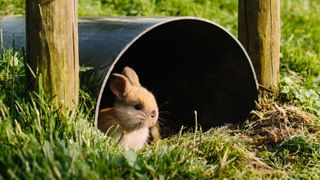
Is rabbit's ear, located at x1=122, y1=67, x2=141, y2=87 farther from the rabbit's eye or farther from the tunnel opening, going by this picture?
the tunnel opening

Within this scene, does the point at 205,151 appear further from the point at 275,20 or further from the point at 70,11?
the point at 275,20

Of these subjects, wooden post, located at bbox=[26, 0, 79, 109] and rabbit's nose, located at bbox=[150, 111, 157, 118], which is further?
rabbit's nose, located at bbox=[150, 111, 157, 118]

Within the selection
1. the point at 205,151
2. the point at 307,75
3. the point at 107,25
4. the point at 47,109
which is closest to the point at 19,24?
the point at 107,25

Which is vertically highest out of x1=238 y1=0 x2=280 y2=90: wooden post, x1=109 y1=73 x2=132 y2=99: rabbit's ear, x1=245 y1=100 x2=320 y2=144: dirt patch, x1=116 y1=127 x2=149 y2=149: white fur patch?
x1=238 y1=0 x2=280 y2=90: wooden post

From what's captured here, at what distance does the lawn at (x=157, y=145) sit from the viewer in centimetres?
419

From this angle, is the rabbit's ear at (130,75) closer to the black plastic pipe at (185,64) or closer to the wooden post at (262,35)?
the black plastic pipe at (185,64)

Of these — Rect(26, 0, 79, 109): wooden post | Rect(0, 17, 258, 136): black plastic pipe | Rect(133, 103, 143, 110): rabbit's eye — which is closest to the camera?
Rect(26, 0, 79, 109): wooden post

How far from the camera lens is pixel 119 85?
5.89 meters

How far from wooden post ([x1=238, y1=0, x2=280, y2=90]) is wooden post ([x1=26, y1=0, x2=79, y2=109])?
187 centimetres

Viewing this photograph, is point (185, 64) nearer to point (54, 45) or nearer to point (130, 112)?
point (130, 112)

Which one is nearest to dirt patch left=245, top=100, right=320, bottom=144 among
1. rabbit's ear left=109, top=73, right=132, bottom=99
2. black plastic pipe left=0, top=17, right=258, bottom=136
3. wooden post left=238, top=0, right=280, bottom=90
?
black plastic pipe left=0, top=17, right=258, bottom=136

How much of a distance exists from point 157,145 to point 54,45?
3.06 ft

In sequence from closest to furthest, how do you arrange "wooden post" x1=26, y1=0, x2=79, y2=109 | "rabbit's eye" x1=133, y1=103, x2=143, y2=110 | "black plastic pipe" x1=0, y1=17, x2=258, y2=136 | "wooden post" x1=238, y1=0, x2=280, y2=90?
"wooden post" x1=26, y1=0, x2=79, y2=109 → "black plastic pipe" x1=0, y1=17, x2=258, y2=136 → "rabbit's eye" x1=133, y1=103, x2=143, y2=110 → "wooden post" x1=238, y1=0, x2=280, y2=90

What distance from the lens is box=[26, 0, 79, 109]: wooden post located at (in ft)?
15.5
